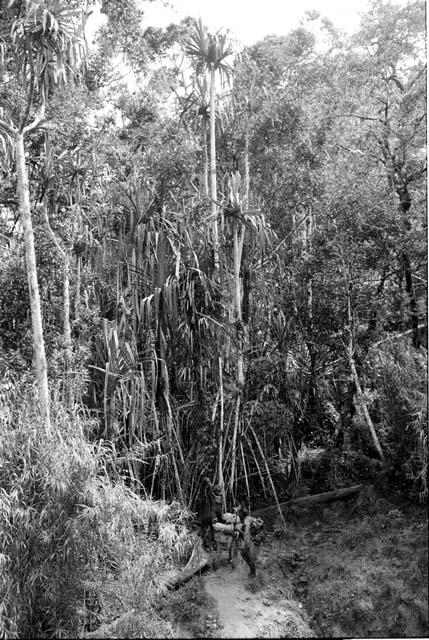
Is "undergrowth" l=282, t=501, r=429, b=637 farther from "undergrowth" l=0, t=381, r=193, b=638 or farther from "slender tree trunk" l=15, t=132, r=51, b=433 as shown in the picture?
"slender tree trunk" l=15, t=132, r=51, b=433

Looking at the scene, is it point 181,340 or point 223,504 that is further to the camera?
point 181,340

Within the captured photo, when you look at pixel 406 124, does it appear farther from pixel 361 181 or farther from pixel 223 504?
pixel 223 504

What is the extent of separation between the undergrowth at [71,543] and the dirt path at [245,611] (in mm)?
280

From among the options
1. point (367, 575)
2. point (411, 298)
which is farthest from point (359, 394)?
point (367, 575)

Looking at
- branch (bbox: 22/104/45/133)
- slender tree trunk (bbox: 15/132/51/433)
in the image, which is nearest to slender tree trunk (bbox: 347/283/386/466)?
slender tree trunk (bbox: 15/132/51/433)

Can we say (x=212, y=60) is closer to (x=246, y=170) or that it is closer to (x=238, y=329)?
(x=246, y=170)

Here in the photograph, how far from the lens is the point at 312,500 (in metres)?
3.92

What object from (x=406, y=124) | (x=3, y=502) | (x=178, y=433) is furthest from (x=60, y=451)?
(x=406, y=124)

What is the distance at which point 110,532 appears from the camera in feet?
10.7

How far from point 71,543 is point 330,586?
142 centimetres

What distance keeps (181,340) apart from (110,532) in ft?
4.71

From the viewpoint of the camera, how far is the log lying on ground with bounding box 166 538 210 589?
11.2ft

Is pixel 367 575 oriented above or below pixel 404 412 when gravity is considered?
below

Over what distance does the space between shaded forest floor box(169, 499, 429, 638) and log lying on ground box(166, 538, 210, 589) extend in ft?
0.17
